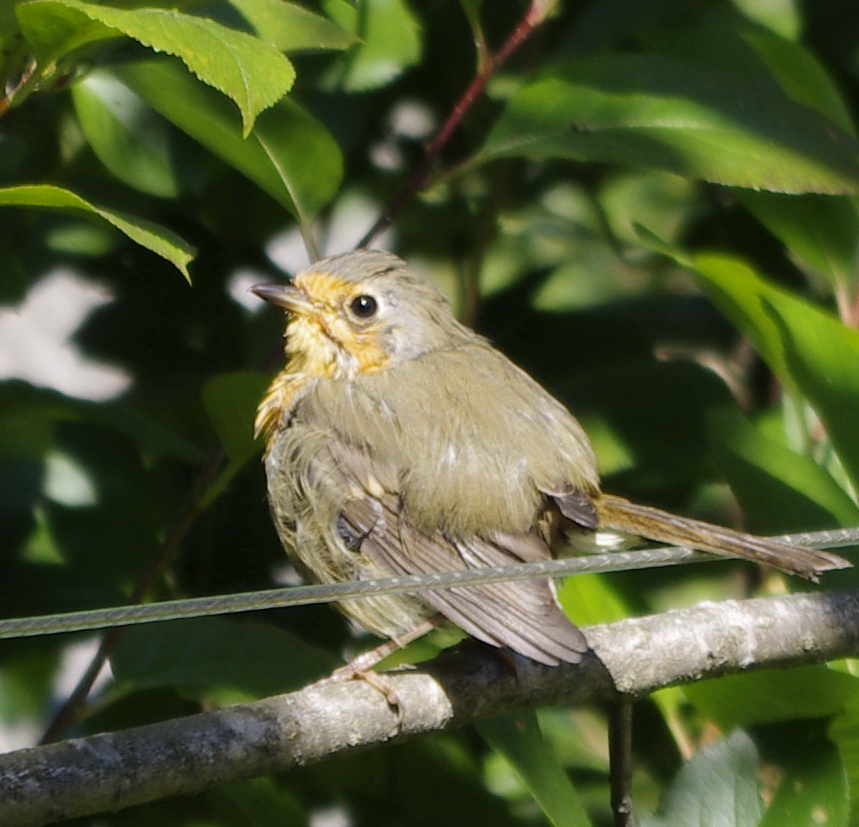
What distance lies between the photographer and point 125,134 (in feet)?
8.39

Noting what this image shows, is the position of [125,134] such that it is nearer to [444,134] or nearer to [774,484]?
[444,134]

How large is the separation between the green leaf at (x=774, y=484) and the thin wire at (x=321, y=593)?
462 mm

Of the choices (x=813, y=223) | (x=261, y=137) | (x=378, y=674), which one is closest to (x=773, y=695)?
(x=378, y=674)

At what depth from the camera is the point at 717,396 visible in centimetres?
294

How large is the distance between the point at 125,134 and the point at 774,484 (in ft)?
4.36

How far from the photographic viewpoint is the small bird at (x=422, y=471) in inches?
91.7

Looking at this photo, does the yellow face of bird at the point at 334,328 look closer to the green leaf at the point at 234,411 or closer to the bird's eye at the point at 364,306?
the bird's eye at the point at 364,306

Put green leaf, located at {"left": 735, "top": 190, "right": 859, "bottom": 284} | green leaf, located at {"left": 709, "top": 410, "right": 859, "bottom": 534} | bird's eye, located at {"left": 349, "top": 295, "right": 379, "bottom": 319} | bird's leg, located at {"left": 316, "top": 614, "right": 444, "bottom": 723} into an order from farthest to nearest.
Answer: bird's eye, located at {"left": 349, "top": 295, "right": 379, "bottom": 319}, green leaf, located at {"left": 735, "top": 190, "right": 859, "bottom": 284}, green leaf, located at {"left": 709, "top": 410, "right": 859, "bottom": 534}, bird's leg, located at {"left": 316, "top": 614, "right": 444, "bottom": 723}

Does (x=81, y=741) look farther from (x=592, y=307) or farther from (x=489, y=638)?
(x=592, y=307)

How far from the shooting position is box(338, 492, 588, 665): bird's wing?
84.4 inches

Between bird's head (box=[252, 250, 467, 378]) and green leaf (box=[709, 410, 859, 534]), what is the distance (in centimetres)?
71

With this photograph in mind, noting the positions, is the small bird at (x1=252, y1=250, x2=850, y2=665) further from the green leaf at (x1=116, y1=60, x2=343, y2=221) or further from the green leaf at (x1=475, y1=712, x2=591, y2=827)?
the green leaf at (x1=116, y1=60, x2=343, y2=221)

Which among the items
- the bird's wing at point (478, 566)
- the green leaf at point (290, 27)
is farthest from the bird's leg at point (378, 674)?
the green leaf at point (290, 27)

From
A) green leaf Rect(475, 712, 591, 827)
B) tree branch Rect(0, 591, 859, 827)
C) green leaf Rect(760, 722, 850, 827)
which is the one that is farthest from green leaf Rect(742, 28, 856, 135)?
green leaf Rect(475, 712, 591, 827)
